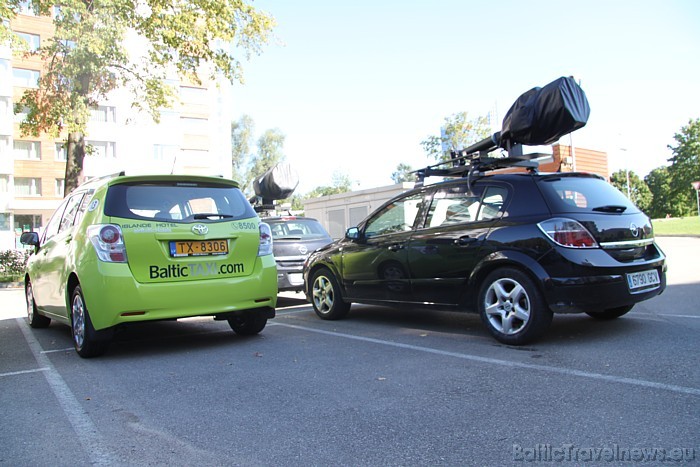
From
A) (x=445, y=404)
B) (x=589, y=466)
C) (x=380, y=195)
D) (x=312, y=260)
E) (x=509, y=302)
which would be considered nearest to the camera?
(x=589, y=466)

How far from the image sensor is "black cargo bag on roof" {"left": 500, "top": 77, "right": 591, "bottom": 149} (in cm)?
607

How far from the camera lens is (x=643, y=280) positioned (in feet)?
17.3

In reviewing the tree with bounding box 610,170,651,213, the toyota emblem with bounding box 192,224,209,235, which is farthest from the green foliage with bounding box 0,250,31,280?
the tree with bounding box 610,170,651,213

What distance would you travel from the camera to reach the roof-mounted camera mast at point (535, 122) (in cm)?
609

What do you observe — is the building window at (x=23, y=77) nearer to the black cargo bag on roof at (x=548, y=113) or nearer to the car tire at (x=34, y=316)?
the car tire at (x=34, y=316)

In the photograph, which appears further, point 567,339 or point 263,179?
point 263,179

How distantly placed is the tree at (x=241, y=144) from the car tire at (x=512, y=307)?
66343 millimetres

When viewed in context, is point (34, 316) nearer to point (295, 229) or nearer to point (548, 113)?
point (295, 229)

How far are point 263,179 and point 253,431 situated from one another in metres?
11.0

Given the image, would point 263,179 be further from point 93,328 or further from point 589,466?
point 589,466

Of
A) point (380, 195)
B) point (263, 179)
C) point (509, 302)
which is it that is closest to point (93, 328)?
point (509, 302)

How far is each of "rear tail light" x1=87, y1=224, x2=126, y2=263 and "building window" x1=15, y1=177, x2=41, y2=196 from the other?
45.6m

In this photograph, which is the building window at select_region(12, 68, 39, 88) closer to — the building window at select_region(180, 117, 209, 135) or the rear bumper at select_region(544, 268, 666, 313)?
the building window at select_region(180, 117, 209, 135)

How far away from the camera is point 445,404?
3.57 m
